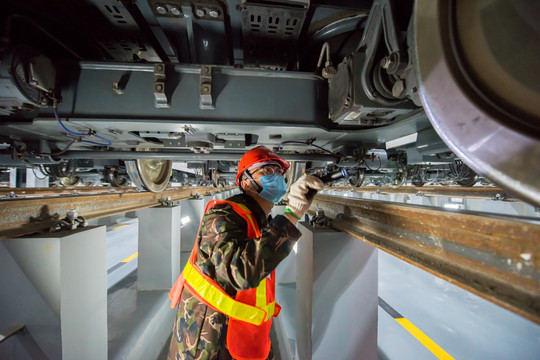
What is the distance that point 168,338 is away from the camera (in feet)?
10.7

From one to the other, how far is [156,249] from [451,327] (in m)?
5.19

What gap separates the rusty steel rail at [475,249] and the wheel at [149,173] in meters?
3.35

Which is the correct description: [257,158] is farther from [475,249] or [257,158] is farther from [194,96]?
[475,249]

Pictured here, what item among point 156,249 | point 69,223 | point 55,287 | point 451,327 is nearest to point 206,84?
point 69,223

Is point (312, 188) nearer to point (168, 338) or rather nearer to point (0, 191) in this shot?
point (168, 338)

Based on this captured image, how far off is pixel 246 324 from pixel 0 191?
593cm

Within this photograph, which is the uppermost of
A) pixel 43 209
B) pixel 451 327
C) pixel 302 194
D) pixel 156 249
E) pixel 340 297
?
pixel 302 194

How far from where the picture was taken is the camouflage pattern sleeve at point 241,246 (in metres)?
1.01

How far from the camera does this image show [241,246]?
1.06m

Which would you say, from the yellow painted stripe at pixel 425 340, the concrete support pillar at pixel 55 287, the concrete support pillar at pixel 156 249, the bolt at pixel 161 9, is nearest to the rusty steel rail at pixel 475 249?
the bolt at pixel 161 9

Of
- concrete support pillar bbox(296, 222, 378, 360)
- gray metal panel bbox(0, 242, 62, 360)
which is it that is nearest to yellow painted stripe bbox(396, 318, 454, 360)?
concrete support pillar bbox(296, 222, 378, 360)

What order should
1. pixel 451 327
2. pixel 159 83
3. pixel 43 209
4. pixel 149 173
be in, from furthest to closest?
pixel 149 173 < pixel 451 327 < pixel 43 209 < pixel 159 83

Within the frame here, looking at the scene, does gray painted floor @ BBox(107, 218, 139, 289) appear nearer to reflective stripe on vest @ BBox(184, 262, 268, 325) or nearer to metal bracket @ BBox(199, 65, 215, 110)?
reflective stripe on vest @ BBox(184, 262, 268, 325)

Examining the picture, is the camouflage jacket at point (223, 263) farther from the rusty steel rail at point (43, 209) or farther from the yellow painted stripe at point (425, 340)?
the yellow painted stripe at point (425, 340)
